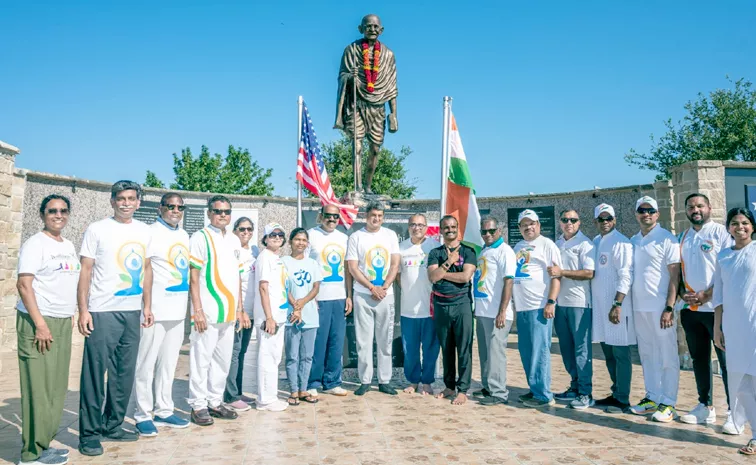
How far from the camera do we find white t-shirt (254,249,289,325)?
4941 mm

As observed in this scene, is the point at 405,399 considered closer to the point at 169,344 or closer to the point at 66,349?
the point at 169,344

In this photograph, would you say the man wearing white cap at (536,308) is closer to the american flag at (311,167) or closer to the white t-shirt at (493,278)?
the white t-shirt at (493,278)

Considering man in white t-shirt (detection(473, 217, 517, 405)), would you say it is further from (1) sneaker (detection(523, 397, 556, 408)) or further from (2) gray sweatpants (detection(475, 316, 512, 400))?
(1) sneaker (detection(523, 397, 556, 408))

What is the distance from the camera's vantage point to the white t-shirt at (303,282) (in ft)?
17.0

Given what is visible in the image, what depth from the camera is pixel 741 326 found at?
3.91m

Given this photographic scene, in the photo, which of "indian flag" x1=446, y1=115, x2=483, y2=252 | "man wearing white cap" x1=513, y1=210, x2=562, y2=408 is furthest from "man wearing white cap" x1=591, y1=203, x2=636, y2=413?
"indian flag" x1=446, y1=115, x2=483, y2=252

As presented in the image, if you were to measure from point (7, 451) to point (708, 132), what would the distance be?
85.0 feet

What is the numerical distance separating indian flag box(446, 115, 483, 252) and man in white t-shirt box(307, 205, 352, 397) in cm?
149

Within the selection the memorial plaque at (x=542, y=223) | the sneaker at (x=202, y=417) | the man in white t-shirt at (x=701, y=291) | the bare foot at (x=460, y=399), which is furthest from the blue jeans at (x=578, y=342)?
the memorial plaque at (x=542, y=223)

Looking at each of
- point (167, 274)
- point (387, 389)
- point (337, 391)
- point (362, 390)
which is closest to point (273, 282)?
point (167, 274)

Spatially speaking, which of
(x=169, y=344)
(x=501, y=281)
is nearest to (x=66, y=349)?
(x=169, y=344)

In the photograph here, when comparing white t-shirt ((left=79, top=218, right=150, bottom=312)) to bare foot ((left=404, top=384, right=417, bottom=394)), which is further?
bare foot ((left=404, top=384, right=417, bottom=394))

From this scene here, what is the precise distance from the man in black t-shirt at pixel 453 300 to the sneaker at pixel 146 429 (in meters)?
2.61

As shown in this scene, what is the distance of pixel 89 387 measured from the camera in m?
3.87
